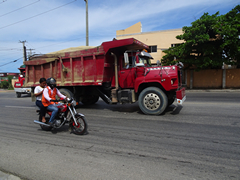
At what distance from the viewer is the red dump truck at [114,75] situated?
22.3ft

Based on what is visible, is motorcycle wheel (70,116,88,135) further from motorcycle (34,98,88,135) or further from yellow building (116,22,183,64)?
yellow building (116,22,183,64)

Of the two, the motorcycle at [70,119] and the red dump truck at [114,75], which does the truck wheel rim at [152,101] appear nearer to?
the red dump truck at [114,75]

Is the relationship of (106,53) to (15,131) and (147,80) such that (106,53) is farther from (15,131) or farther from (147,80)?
(15,131)

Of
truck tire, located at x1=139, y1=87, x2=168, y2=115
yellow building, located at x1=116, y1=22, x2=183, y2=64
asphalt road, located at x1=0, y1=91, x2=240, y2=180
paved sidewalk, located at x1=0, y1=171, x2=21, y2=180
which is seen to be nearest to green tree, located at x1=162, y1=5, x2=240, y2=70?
yellow building, located at x1=116, y1=22, x2=183, y2=64

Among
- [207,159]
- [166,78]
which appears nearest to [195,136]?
[207,159]

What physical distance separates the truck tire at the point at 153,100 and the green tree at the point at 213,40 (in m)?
12.2

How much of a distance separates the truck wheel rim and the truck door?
1016 millimetres

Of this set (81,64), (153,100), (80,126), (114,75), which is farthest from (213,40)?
(80,126)

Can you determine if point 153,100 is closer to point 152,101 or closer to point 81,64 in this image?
point 152,101

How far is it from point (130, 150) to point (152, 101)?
127 inches

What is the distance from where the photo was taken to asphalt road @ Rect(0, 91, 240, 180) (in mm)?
2988

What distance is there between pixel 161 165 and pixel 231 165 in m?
1.14

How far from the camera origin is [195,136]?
455 cm

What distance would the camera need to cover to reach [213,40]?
17938mm
